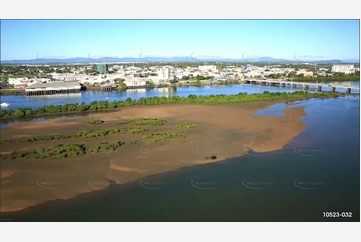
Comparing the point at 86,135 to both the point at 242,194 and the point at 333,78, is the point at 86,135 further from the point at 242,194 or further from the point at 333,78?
the point at 333,78

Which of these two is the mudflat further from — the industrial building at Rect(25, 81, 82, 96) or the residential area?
the residential area

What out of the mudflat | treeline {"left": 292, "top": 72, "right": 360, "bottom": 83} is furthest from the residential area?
the mudflat

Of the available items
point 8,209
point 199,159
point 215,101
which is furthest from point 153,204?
point 215,101

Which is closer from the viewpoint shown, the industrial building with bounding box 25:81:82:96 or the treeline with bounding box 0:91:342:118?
the treeline with bounding box 0:91:342:118

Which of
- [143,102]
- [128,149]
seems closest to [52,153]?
[128,149]

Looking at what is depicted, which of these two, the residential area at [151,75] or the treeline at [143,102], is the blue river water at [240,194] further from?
the residential area at [151,75]

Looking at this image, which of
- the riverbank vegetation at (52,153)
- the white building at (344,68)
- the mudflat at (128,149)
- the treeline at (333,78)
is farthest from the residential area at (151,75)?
the riverbank vegetation at (52,153)

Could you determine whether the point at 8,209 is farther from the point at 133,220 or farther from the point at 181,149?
the point at 181,149

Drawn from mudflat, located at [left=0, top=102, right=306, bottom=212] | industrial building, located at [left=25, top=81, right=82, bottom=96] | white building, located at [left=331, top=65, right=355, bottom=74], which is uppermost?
white building, located at [left=331, top=65, right=355, bottom=74]
